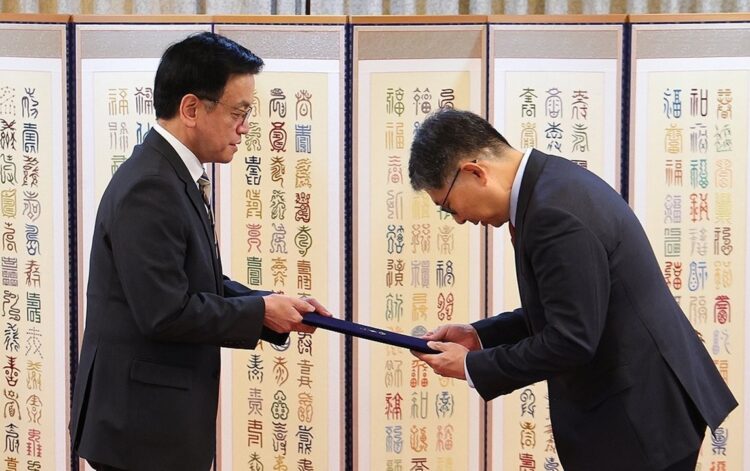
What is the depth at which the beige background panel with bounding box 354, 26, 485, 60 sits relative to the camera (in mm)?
3527

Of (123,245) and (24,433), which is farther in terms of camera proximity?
(24,433)

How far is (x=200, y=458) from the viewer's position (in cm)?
228

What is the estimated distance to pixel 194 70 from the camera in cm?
225

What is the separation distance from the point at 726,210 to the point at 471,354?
1766mm

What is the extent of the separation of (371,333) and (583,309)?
572 millimetres

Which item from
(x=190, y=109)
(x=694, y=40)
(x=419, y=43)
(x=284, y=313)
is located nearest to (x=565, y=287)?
(x=284, y=313)

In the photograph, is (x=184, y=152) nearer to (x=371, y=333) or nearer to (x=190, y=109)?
(x=190, y=109)

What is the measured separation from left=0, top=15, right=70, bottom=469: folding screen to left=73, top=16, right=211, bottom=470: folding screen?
70mm

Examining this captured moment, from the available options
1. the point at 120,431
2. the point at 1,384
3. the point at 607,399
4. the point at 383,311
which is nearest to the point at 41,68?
the point at 1,384

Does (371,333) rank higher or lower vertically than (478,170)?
lower

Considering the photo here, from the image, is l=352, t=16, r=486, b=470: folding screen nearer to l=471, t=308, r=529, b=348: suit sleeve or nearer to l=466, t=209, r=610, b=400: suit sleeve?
l=471, t=308, r=529, b=348: suit sleeve

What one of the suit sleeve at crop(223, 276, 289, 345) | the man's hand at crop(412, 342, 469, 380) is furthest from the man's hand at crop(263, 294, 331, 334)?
the man's hand at crop(412, 342, 469, 380)

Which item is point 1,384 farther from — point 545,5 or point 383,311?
point 545,5

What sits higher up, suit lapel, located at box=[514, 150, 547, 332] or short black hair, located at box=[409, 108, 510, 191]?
short black hair, located at box=[409, 108, 510, 191]
